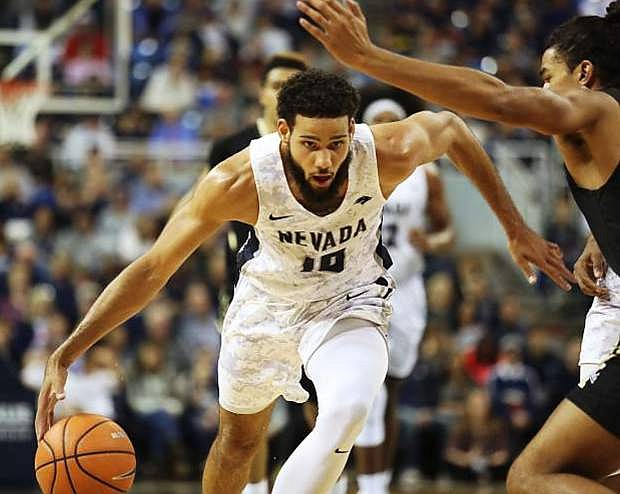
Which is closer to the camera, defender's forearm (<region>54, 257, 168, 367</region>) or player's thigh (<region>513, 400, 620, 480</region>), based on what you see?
player's thigh (<region>513, 400, 620, 480</region>)

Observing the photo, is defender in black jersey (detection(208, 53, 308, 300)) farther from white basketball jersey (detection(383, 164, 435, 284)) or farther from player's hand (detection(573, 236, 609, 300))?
player's hand (detection(573, 236, 609, 300))

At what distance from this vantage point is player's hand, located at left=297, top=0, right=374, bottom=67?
14.3 feet

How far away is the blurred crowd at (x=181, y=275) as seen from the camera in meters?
11.7

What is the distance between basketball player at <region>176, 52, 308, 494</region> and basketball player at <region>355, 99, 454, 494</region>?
0.82 metres

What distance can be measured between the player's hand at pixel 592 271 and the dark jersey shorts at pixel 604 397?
0.65 m

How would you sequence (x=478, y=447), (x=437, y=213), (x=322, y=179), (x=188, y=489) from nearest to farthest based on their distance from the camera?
(x=322, y=179)
(x=437, y=213)
(x=188, y=489)
(x=478, y=447)

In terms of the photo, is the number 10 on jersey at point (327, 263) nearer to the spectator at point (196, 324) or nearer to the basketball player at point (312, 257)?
the basketball player at point (312, 257)

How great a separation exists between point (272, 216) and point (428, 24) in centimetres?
1294

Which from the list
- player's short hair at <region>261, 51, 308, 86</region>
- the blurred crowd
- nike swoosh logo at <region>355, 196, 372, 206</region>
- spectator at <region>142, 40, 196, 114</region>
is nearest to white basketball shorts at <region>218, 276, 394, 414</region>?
nike swoosh logo at <region>355, 196, 372, 206</region>

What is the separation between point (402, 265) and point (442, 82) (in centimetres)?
Answer: 392

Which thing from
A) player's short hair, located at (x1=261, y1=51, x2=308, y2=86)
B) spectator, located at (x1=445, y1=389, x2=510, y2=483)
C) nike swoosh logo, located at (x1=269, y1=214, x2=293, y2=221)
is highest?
player's short hair, located at (x1=261, y1=51, x2=308, y2=86)

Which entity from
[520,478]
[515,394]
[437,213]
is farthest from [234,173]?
[515,394]

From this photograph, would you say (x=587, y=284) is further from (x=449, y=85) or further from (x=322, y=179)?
(x=449, y=85)

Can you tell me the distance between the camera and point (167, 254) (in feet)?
17.7
